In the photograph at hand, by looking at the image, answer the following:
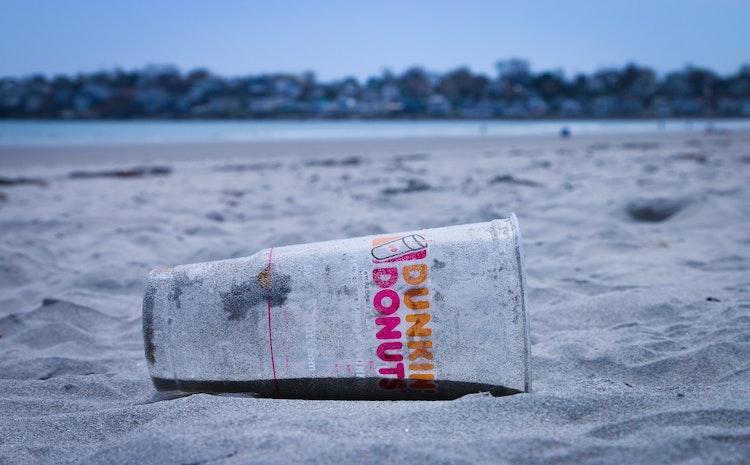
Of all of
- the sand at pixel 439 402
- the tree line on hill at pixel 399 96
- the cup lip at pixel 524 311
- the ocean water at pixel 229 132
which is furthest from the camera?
the tree line on hill at pixel 399 96

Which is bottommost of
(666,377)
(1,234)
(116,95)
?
(666,377)

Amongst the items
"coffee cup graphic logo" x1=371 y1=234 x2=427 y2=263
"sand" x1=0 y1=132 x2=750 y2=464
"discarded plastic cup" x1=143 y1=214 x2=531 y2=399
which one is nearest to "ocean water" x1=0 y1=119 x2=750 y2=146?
"sand" x1=0 y1=132 x2=750 y2=464

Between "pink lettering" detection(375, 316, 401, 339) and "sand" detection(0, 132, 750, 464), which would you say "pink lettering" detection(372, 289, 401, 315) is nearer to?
"pink lettering" detection(375, 316, 401, 339)

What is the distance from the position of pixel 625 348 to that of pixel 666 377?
0.68 feet

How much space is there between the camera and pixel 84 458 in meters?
1.34

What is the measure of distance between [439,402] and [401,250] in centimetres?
40

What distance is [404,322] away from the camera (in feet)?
5.04

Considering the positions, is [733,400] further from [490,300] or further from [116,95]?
[116,95]

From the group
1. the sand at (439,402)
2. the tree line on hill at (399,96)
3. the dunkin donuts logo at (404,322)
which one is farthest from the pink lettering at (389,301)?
the tree line on hill at (399,96)

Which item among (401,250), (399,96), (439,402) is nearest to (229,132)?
(401,250)

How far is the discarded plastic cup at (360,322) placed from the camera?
5.03 ft

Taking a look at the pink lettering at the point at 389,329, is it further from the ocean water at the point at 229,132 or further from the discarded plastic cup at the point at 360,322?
the ocean water at the point at 229,132

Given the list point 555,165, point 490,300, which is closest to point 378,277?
point 490,300

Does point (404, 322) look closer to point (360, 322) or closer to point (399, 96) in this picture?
point (360, 322)
